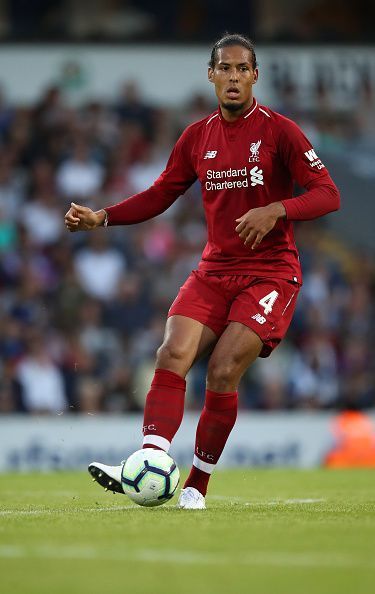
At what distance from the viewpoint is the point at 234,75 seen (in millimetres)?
6883

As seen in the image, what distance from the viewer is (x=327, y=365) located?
576 inches

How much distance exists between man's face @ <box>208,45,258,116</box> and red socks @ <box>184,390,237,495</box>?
159cm

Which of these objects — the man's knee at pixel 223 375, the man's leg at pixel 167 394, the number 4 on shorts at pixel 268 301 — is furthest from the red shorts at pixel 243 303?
the man's knee at pixel 223 375

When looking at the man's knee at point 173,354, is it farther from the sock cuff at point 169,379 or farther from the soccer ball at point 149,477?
the soccer ball at point 149,477

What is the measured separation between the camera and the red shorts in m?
6.74

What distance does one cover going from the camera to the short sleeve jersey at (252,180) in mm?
6891

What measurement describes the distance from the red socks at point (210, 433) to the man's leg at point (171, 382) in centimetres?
18

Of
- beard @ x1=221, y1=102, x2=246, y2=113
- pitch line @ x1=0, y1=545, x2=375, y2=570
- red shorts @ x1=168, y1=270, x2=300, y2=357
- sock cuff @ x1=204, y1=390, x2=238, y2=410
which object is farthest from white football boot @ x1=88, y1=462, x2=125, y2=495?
beard @ x1=221, y1=102, x2=246, y2=113

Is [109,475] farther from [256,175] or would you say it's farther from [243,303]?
[256,175]

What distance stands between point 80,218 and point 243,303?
3.50 ft

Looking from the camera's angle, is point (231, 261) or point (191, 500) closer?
point (191, 500)

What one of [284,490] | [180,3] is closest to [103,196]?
[180,3]

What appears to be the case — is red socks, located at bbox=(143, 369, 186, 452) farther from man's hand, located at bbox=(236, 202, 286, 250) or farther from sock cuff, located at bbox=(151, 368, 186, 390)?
man's hand, located at bbox=(236, 202, 286, 250)

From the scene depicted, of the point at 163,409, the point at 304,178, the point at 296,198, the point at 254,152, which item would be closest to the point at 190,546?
the point at 163,409
